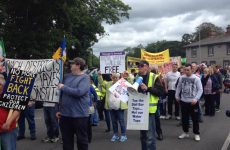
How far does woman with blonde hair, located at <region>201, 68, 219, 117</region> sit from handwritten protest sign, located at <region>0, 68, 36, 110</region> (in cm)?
719

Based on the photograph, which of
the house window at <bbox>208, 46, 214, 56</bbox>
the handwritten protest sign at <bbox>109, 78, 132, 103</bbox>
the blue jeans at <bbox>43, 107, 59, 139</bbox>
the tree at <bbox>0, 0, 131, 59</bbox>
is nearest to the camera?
the handwritten protest sign at <bbox>109, 78, 132, 103</bbox>

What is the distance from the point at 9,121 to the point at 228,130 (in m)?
5.91

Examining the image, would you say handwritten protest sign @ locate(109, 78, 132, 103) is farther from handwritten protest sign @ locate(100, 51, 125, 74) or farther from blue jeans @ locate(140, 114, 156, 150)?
handwritten protest sign @ locate(100, 51, 125, 74)

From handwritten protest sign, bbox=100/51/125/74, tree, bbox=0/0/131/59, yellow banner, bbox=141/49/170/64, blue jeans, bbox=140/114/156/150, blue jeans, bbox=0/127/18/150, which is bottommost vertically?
blue jeans, bbox=140/114/156/150

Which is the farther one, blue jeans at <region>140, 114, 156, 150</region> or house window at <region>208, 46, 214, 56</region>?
house window at <region>208, 46, 214, 56</region>

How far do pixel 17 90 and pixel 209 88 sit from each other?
7.37 metres

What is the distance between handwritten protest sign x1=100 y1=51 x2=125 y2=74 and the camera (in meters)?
7.57

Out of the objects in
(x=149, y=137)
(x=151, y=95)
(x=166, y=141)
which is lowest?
(x=166, y=141)

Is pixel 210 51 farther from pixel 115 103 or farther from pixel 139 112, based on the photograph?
pixel 139 112

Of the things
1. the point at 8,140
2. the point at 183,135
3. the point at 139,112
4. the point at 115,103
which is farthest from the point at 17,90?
the point at 183,135

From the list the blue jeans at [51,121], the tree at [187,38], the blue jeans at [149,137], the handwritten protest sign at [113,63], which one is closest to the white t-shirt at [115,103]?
the blue jeans at [51,121]

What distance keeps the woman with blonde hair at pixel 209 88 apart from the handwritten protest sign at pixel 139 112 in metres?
5.36

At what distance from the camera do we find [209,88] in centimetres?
898

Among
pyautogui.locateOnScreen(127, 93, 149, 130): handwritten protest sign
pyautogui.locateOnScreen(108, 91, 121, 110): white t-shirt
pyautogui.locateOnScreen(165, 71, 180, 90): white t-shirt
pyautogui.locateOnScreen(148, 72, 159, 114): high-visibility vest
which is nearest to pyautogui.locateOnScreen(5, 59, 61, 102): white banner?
pyautogui.locateOnScreen(127, 93, 149, 130): handwritten protest sign
